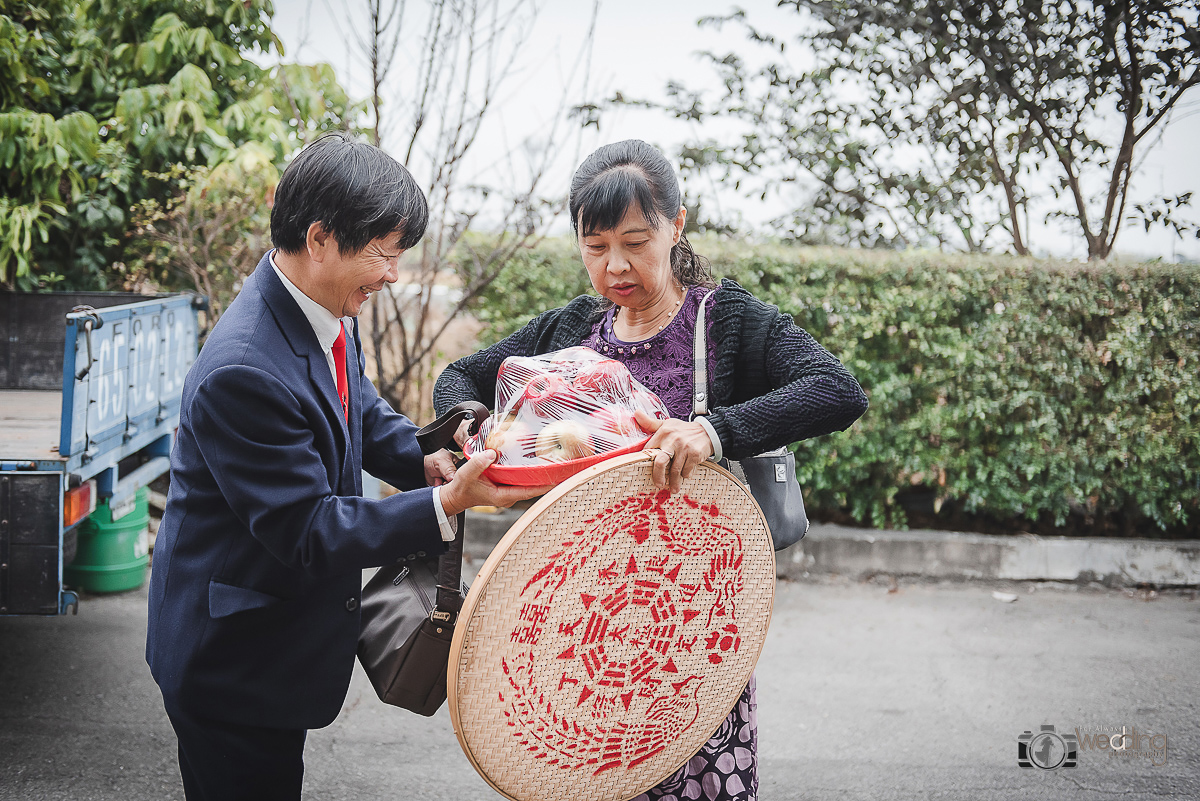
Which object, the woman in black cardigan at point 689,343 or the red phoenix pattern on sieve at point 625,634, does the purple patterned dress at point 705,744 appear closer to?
the woman in black cardigan at point 689,343

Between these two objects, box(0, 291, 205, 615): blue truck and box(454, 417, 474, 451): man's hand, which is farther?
box(0, 291, 205, 615): blue truck

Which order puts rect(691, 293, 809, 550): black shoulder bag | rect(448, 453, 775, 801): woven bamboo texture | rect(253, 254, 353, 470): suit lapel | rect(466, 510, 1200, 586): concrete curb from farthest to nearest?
rect(466, 510, 1200, 586): concrete curb → rect(691, 293, 809, 550): black shoulder bag → rect(253, 254, 353, 470): suit lapel → rect(448, 453, 775, 801): woven bamboo texture

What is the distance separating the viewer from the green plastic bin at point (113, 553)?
4.24 m

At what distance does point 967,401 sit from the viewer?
17.3ft

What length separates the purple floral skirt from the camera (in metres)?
1.87

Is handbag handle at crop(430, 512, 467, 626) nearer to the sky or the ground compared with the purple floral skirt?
nearer to the sky

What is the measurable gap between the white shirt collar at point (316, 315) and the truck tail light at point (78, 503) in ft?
6.14

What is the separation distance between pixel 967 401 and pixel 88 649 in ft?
16.2

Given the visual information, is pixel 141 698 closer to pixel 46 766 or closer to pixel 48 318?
pixel 46 766

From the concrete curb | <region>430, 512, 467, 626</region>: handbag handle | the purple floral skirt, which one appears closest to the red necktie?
<region>430, 512, 467, 626</region>: handbag handle

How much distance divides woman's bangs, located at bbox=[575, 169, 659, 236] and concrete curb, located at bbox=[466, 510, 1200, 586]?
3.65m

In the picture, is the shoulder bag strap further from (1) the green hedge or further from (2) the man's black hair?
(1) the green hedge

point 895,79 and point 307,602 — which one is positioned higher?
point 895,79

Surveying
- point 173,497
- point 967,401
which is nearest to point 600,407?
point 173,497
